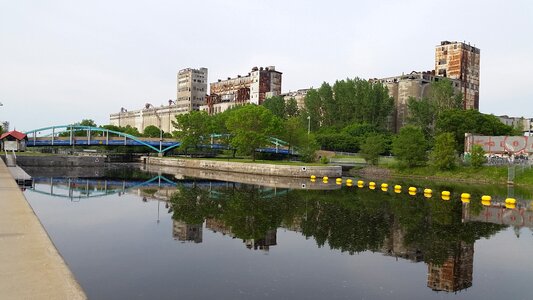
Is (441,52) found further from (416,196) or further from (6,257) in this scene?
(6,257)

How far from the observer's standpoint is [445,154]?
181 ft

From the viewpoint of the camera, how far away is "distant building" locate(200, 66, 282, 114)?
5246 inches

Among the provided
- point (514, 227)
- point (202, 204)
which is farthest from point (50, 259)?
point (514, 227)

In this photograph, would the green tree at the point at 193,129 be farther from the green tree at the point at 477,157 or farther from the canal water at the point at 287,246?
the green tree at the point at 477,157

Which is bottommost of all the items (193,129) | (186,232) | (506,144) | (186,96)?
(186,232)

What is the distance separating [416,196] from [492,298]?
2487cm

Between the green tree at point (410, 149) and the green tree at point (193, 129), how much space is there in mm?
32389

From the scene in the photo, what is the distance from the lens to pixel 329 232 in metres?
19.9

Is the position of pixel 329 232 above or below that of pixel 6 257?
below

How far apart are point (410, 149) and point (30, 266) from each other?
180ft

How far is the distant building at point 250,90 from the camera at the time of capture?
13325 centimetres

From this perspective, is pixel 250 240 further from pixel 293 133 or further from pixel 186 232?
pixel 293 133

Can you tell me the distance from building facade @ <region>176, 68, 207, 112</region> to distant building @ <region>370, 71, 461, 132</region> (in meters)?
76.3

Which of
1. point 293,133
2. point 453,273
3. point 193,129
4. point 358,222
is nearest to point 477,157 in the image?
point 293,133
